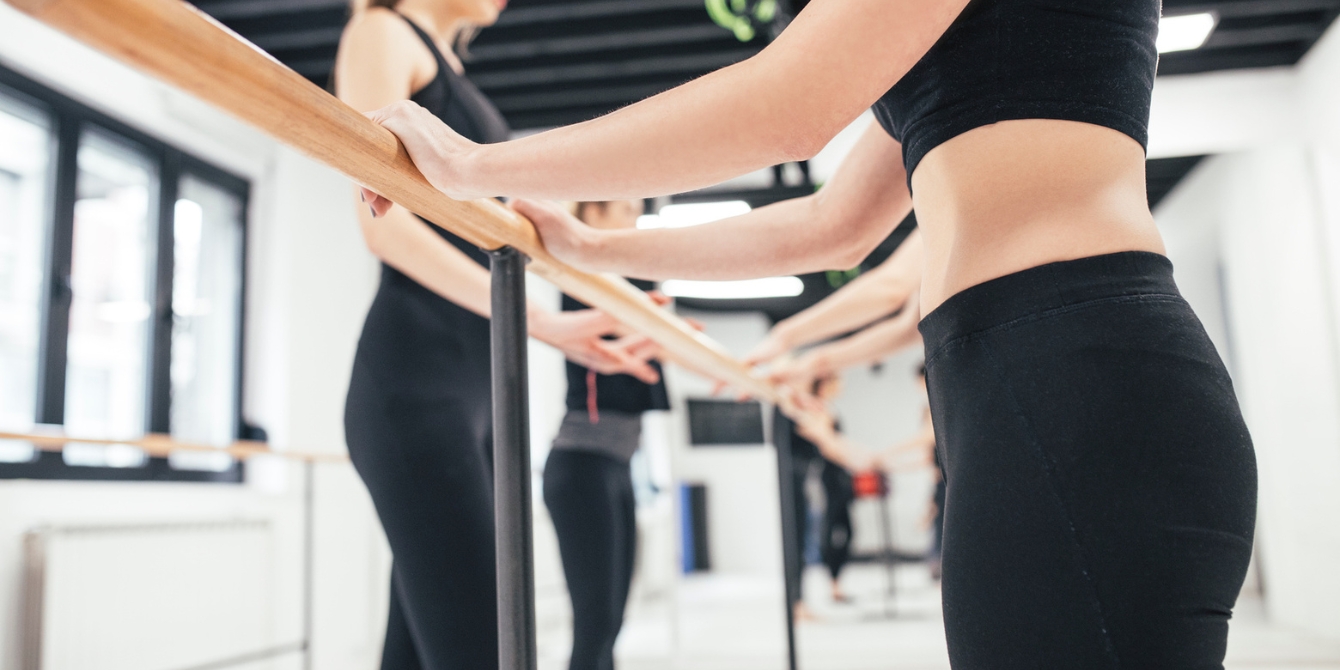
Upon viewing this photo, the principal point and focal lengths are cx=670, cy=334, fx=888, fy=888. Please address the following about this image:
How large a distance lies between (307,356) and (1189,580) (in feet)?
15.4

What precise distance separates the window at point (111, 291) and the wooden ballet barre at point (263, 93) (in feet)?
10.5

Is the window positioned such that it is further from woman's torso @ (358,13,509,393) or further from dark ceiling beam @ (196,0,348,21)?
woman's torso @ (358,13,509,393)

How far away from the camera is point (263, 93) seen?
0.55 m

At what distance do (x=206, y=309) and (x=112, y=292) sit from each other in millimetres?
505

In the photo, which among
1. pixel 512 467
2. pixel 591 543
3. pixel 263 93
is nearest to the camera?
pixel 263 93

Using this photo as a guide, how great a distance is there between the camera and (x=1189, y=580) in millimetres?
562

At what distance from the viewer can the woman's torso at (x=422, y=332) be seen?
1.15m

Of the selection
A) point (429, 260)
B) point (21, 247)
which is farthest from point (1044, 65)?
point (21, 247)

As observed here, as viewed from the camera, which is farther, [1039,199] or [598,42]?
[598,42]

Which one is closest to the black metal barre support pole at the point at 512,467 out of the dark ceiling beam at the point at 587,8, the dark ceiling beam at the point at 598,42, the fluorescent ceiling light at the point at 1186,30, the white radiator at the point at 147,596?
the white radiator at the point at 147,596

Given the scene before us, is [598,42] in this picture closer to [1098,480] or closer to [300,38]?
[300,38]

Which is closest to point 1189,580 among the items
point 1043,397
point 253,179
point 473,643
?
point 1043,397

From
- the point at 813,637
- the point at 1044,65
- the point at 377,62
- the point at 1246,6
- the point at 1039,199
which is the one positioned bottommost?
the point at 813,637

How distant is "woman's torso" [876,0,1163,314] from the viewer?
0.64m
